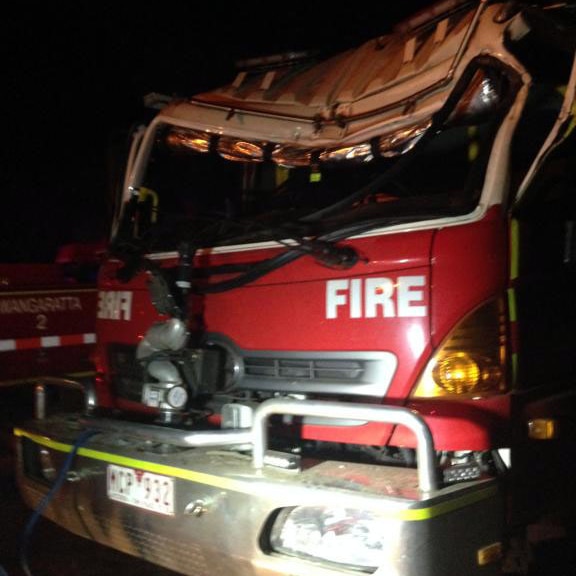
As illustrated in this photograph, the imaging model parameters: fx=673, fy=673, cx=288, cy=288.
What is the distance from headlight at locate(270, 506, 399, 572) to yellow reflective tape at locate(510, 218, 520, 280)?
3.44ft

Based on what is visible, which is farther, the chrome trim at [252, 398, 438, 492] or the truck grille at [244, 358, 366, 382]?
the truck grille at [244, 358, 366, 382]

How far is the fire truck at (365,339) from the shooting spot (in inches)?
95.3

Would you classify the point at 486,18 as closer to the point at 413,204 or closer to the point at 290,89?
the point at 413,204

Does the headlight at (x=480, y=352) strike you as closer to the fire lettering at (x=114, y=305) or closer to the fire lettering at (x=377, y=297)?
the fire lettering at (x=377, y=297)

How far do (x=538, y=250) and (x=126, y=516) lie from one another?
2.04m

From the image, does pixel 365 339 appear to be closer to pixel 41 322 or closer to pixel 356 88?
pixel 356 88

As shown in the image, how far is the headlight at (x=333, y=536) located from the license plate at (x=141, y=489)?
1.62 feet

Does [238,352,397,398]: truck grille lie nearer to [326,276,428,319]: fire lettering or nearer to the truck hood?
[326,276,428,319]: fire lettering

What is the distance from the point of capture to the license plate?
271 cm

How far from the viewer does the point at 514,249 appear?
2.56 metres

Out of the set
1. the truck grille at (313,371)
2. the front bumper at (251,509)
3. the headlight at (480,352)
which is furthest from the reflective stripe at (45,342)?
the headlight at (480,352)

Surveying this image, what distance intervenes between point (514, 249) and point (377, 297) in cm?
55

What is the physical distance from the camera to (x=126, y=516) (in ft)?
9.41

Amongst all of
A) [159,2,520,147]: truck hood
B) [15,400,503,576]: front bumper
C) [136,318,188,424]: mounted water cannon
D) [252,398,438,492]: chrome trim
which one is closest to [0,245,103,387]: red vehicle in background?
[159,2,520,147]: truck hood
